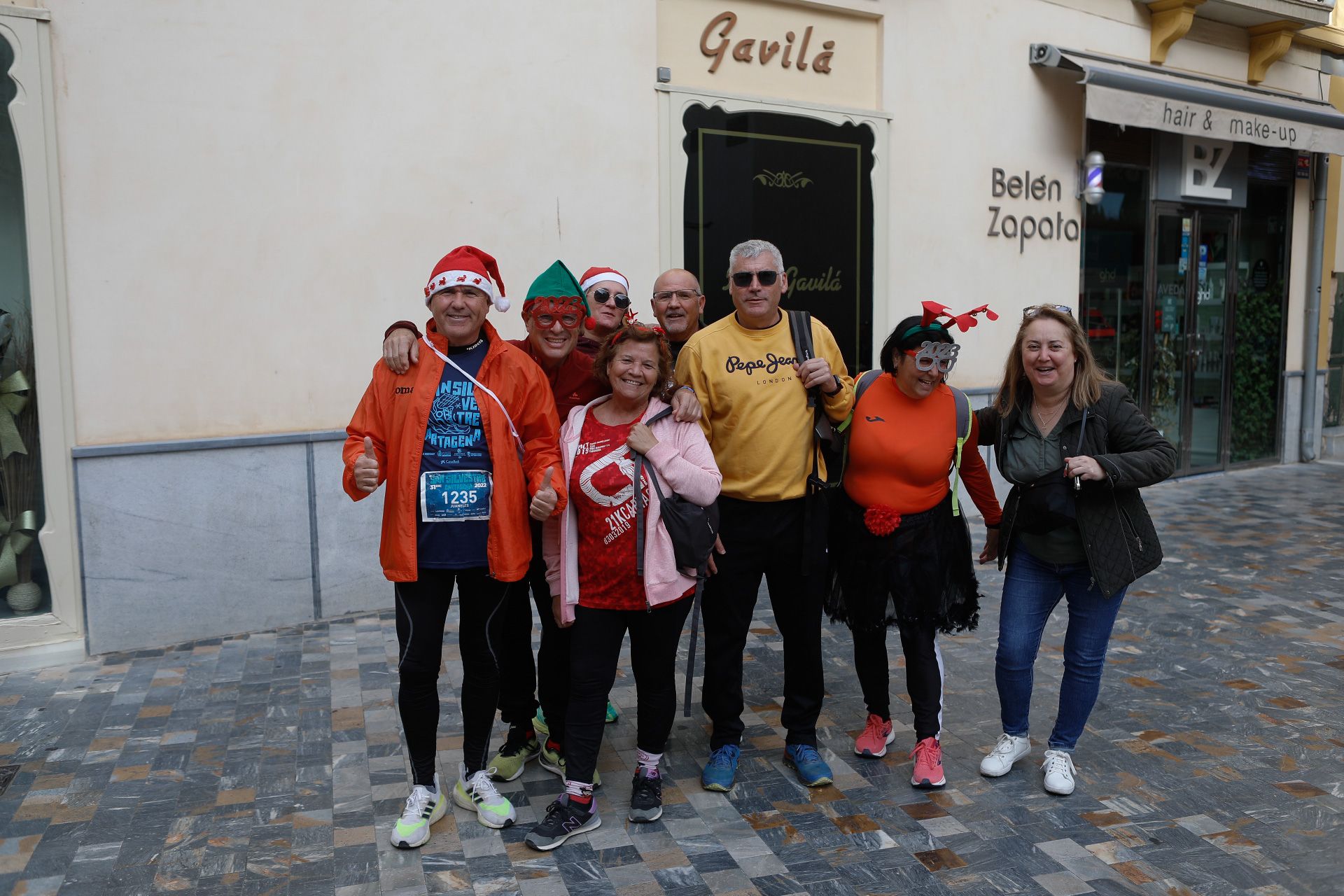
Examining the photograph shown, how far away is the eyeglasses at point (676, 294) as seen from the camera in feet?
13.8

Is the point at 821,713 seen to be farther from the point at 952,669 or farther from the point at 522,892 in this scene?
the point at 522,892

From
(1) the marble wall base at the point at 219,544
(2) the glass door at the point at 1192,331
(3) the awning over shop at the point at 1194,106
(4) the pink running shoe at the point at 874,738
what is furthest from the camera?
(2) the glass door at the point at 1192,331

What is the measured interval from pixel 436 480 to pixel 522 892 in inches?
49.0

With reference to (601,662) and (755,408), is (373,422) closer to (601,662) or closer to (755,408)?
(601,662)

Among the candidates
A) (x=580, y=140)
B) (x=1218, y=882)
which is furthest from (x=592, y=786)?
(x=580, y=140)

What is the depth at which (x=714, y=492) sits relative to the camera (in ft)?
11.2

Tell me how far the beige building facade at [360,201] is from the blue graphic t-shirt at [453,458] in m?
2.65

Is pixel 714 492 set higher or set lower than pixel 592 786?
higher

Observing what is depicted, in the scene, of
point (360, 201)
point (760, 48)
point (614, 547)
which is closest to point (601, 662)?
point (614, 547)

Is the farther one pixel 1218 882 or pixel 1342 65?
pixel 1342 65

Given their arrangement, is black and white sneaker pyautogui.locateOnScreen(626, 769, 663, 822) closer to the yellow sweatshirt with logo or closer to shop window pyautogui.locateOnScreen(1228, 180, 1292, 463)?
the yellow sweatshirt with logo

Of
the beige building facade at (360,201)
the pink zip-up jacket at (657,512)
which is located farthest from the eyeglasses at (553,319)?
the beige building facade at (360,201)

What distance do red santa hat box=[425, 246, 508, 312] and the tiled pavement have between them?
175cm

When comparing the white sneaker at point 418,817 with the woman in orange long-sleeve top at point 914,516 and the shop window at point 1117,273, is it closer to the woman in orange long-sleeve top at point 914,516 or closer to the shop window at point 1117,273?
the woman in orange long-sleeve top at point 914,516
